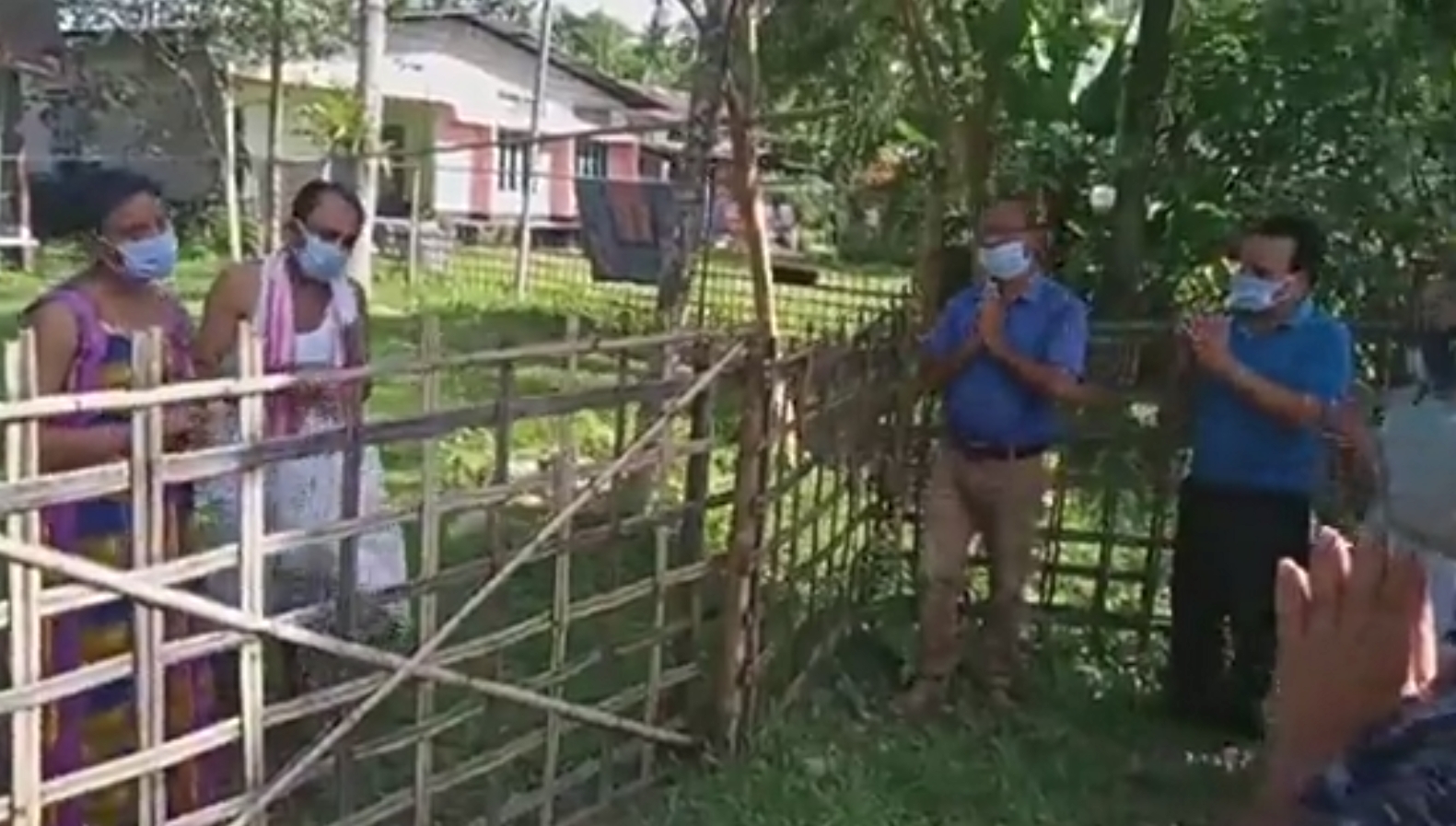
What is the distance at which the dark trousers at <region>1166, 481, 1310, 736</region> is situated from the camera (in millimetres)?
5805

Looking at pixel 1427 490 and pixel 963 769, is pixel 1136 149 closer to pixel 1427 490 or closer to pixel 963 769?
pixel 963 769

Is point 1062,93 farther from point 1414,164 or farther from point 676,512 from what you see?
point 676,512

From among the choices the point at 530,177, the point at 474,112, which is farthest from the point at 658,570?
the point at 474,112

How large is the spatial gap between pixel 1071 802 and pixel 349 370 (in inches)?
105

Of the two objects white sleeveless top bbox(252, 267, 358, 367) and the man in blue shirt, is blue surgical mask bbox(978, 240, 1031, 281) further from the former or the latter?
white sleeveless top bbox(252, 267, 358, 367)

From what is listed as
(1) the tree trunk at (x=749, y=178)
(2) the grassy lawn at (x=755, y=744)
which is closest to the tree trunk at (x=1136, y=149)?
(2) the grassy lawn at (x=755, y=744)

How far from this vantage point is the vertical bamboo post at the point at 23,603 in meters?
3.18

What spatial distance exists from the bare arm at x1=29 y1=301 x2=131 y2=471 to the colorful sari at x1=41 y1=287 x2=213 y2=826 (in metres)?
0.02

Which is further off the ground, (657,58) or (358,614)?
(657,58)

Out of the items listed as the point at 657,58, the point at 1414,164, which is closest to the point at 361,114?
the point at 657,58

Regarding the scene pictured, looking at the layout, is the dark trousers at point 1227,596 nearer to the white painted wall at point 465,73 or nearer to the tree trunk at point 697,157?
the tree trunk at point 697,157

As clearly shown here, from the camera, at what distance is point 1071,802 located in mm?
5543

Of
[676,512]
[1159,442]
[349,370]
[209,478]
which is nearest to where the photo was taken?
[209,478]

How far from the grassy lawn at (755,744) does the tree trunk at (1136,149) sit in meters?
1.35
